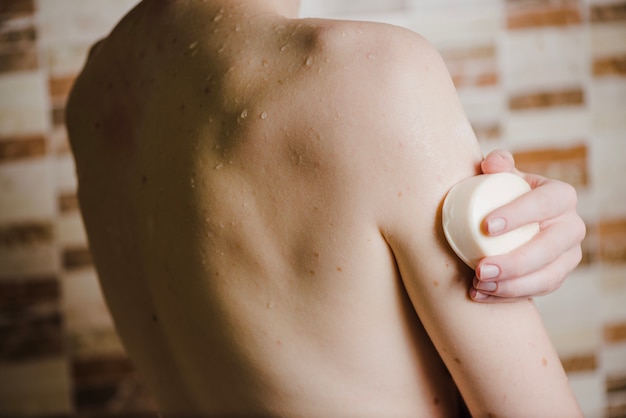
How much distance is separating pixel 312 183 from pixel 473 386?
9.8 inches

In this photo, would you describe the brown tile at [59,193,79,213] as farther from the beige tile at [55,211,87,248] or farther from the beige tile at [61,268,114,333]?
the beige tile at [61,268,114,333]

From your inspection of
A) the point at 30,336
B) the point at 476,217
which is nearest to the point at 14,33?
the point at 30,336

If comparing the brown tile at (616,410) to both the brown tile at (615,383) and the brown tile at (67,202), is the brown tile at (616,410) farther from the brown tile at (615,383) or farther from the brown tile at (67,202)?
the brown tile at (67,202)

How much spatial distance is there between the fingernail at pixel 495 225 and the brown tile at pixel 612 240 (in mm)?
1516

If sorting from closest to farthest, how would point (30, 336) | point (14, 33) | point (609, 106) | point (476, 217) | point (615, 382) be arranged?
1. point (476, 217)
2. point (14, 33)
3. point (30, 336)
4. point (609, 106)
5. point (615, 382)

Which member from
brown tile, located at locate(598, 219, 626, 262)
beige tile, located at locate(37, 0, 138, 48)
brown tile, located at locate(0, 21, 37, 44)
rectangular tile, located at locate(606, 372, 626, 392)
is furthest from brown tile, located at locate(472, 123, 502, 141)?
brown tile, located at locate(0, 21, 37, 44)

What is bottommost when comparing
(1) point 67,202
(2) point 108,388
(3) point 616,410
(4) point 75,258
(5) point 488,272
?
(3) point 616,410

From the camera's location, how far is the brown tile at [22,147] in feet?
5.52

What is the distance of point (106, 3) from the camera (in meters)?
1.67

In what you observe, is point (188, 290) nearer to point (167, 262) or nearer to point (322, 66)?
point (167, 262)

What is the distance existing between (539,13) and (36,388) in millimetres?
1735

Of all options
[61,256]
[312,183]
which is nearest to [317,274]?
[312,183]

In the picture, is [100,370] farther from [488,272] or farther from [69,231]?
[488,272]

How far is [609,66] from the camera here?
1.84 meters
